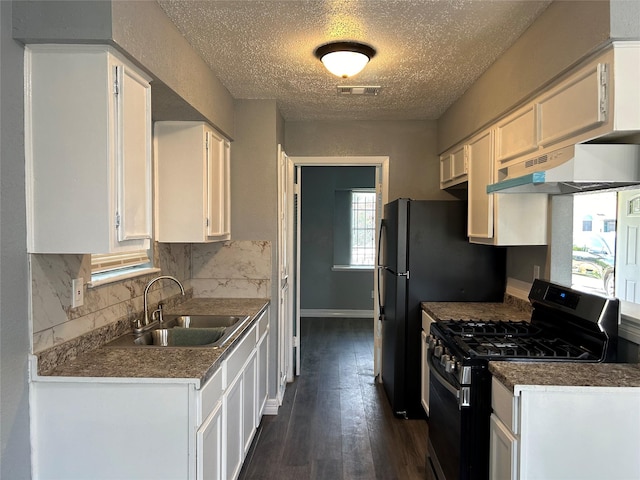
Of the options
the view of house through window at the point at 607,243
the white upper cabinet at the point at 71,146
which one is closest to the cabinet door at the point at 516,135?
the view of house through window at the point at 607,243

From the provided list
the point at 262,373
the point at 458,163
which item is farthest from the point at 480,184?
the point at 262,373

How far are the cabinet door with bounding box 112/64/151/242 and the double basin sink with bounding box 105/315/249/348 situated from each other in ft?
2.16

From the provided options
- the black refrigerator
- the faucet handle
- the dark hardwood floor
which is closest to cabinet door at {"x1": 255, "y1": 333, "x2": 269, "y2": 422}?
the dark hardwood floor

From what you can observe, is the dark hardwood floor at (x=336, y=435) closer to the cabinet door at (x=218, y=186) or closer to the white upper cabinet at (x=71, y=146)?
the cabinet door at (x=218, y=186)

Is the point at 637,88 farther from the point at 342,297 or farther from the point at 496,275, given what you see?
the point at 342,297

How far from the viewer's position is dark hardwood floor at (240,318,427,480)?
8.77 ft

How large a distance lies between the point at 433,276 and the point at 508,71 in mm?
1488

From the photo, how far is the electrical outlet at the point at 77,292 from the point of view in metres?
1.87

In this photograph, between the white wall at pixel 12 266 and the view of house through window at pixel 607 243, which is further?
the view of house through window at pixel 607 243

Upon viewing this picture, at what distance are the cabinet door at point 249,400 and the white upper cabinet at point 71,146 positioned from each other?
4.18 feet

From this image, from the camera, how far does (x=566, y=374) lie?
172cm

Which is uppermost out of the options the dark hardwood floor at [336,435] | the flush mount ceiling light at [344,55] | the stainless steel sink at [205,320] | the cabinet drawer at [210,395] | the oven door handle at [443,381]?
the flush mount ceiling light at [344,55]

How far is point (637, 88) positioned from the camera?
154cm

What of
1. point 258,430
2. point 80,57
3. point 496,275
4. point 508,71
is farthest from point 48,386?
point 496,275
